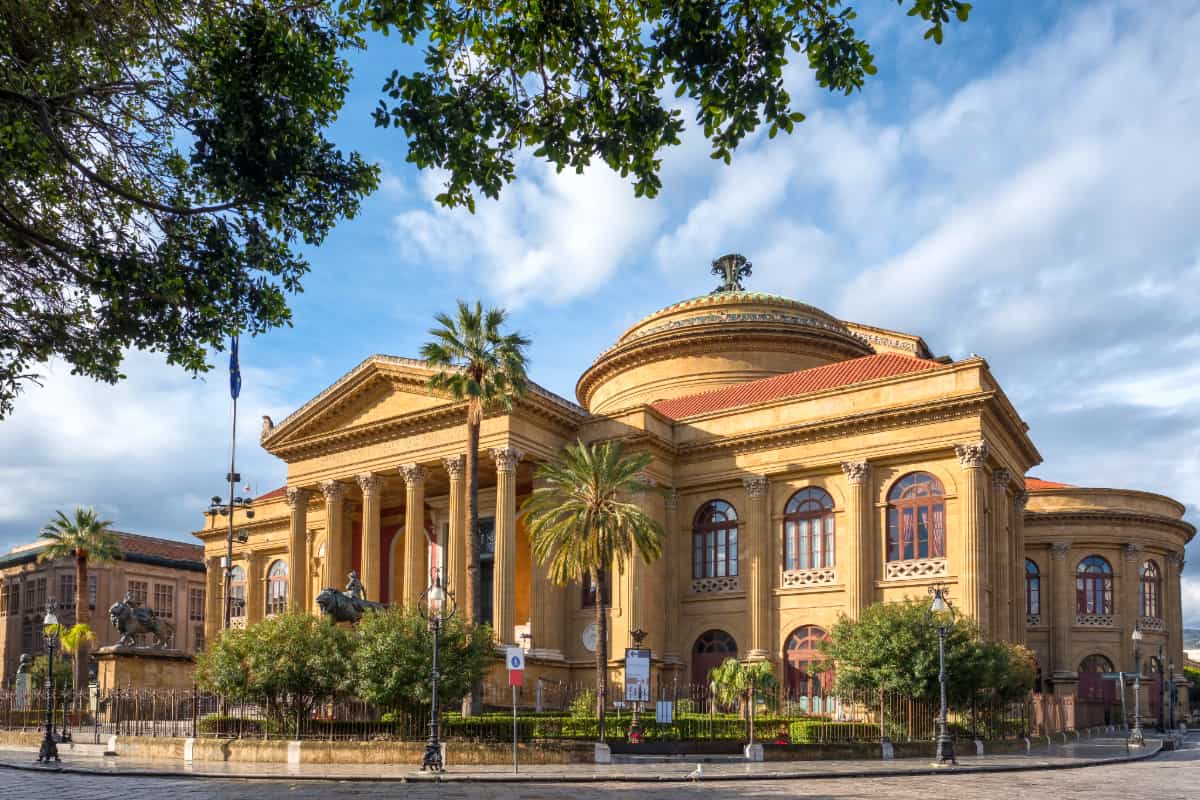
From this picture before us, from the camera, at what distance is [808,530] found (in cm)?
4250

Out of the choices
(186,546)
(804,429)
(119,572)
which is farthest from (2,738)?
(186,546)

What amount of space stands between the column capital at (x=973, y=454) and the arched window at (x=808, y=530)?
5522 mm

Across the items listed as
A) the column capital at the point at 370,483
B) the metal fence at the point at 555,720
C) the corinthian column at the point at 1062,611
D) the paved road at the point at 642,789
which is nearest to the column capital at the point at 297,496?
the column capital at the point at 370,483

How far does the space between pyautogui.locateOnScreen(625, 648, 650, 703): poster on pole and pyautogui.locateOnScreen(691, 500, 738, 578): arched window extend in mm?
15248

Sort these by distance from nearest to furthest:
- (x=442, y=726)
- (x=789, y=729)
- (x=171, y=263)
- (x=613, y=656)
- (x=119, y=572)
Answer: (x=171, y=263) → (x=442, y=726) → (x=789, y=729) → (x=613, y=656) → (x=119, y=572)

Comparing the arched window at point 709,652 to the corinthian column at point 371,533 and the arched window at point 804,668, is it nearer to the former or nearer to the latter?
the arched window at point 804,668

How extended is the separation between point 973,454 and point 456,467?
1854 centimetres

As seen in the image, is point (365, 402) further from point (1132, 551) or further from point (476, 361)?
point (1132, 551)

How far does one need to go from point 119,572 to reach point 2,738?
43.3 meters

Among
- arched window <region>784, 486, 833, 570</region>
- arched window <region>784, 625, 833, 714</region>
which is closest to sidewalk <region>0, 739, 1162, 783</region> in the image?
arched window <region>784, 625, 833, 714</region>

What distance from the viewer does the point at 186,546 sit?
8906cm

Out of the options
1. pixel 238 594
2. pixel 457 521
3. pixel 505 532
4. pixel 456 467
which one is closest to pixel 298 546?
pixel 457 521

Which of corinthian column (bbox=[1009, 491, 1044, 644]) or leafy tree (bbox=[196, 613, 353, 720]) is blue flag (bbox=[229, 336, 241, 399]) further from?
corinthian column (bbox=[1009, 491, 1044, 644])

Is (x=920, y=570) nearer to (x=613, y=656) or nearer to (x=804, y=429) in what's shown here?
(x=804, y=429)
